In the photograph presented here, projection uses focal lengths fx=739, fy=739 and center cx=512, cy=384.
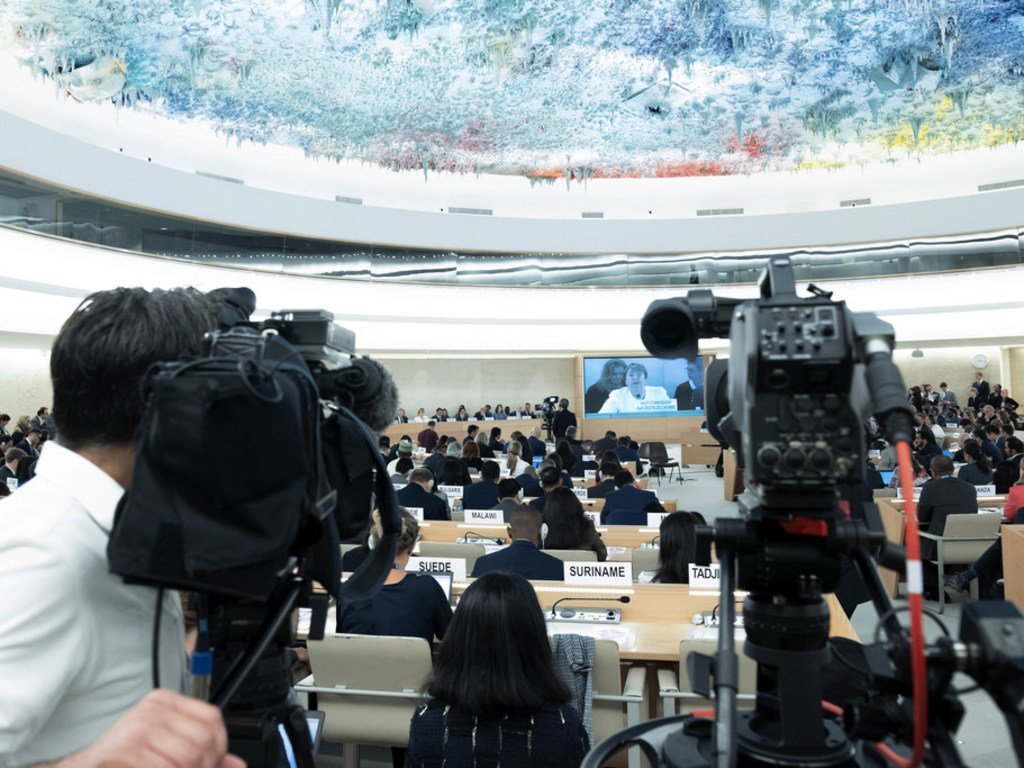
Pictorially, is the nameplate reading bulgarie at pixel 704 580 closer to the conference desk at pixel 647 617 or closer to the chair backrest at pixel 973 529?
the conference desk at pixel 647 617

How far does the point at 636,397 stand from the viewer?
60.3 feet

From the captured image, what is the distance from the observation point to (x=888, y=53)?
1183 centimetres

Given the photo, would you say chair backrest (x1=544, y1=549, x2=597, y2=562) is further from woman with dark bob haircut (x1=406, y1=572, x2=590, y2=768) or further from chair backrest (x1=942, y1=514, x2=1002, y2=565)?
chair backrest (x1=942, y1=514, x2=1002, y2=565)

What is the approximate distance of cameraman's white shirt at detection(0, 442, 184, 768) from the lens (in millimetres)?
776


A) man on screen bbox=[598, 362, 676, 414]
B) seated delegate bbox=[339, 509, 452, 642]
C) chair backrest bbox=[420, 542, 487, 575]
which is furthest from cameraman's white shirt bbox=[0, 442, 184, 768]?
man on screen bbox=[598, 362, 676, 414]

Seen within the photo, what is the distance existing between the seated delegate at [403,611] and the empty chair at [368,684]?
292mm

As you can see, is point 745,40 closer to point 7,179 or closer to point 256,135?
point 256,135

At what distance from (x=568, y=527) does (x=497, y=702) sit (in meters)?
3.16

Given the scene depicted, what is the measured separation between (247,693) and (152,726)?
22 cm

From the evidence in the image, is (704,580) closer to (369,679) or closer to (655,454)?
(369,679)

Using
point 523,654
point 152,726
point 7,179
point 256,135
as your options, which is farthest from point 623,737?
point 256,135

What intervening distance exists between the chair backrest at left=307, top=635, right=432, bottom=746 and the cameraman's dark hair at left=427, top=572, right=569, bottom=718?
0.81 meters

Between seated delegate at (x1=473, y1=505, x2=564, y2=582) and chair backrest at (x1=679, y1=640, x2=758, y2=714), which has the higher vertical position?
seated delegate at (x1=473, y1=505, x2=564, y2=582)

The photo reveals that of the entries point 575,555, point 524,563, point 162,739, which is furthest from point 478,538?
point 162,739
